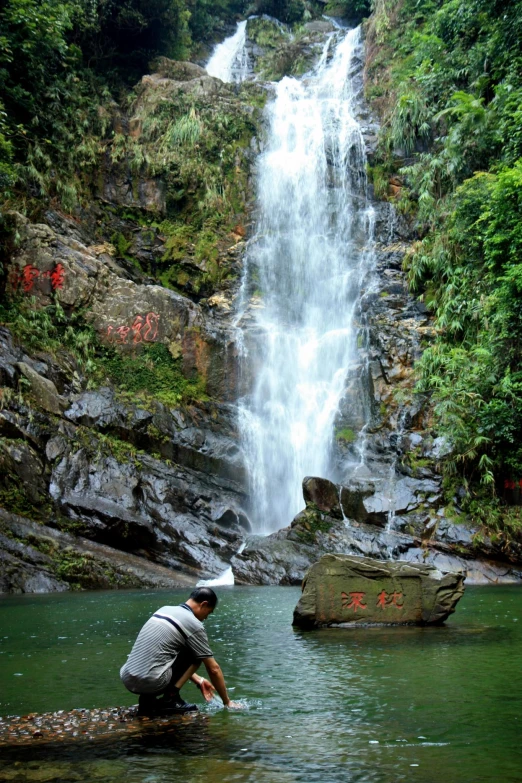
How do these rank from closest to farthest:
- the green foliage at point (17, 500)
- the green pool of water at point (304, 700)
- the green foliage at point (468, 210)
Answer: the green pool of water at point (304, 700), the green foliage at point (17, 500), the green foliage at point (468, 210)

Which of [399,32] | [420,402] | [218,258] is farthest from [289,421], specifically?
[399,32]

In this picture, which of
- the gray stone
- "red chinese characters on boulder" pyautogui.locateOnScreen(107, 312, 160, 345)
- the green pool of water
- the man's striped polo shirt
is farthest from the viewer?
"red chinese characters on boulder" pyautogui.locateOnScreen(107, 312, 160, 345)

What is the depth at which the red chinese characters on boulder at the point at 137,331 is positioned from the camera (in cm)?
1931

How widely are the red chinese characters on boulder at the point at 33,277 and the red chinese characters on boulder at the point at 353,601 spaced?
13.9 metres

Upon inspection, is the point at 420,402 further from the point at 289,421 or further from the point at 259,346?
the point at 259,346

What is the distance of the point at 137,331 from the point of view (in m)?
19.4

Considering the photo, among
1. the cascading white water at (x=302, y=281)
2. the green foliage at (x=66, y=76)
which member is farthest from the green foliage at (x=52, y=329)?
the cascading white water at (x=302, y=281)

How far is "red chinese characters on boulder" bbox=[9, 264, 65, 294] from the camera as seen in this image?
18.6 meters

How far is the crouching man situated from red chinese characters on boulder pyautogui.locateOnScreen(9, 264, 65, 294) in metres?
16.1

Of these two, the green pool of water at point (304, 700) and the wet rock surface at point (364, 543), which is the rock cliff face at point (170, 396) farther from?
the green pool of water at point (304, 700)

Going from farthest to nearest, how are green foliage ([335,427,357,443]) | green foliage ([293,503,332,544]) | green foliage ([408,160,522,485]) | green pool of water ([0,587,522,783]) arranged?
green foliage ([335,427,357,443]) → green foliage ([408,160,522,485]) → green foliage ([293,503,332,544]) → green pool of water ([0,587,522,783])

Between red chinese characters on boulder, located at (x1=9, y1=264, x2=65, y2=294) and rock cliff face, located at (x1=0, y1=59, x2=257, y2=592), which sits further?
red chinese characters on boulder, located at (x1=9, y1=264, x2=65, y2=294)

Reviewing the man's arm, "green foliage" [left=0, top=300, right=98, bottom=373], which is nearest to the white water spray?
"green foliage" [left=0, top=300, right=98, bottom=373]

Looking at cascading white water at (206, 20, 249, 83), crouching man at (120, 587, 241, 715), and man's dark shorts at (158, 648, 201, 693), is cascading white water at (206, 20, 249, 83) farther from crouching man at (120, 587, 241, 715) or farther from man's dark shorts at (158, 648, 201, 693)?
man's dark shorts at (158, 648, 201, 693)
